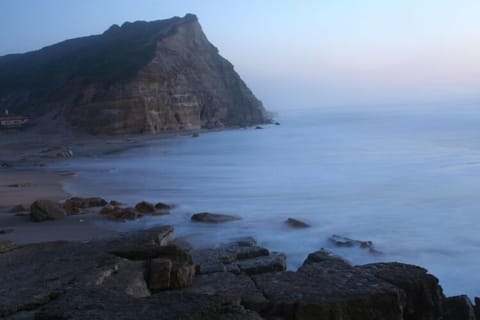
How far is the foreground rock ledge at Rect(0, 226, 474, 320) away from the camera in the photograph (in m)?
4.15

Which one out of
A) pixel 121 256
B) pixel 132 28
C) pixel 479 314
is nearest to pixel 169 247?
pixel 121 256

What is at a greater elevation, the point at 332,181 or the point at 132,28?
the point at 132,28

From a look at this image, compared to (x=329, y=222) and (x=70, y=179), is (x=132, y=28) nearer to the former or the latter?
(x=70, y=179)

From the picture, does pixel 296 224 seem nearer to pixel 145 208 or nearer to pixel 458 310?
pixel 145 208

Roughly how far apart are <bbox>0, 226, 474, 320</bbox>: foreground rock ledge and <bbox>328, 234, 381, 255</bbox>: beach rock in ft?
15.4

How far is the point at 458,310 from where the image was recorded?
18.4 feet

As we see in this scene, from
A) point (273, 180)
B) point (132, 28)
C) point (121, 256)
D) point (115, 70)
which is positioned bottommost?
point (273, 180)

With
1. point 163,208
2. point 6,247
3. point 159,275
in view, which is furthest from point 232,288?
point 163,208

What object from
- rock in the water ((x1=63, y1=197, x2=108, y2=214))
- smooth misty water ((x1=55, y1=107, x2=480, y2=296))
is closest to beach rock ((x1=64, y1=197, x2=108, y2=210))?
rock in the water ((x1=63, y1=197, x2=108, y2=214))

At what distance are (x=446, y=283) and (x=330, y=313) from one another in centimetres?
504

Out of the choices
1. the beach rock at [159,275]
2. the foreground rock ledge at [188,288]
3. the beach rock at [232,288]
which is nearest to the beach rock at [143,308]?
the foreground rock ledge at [188,288]

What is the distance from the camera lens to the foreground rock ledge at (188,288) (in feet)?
13.6

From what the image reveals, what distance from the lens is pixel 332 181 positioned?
21.5 m

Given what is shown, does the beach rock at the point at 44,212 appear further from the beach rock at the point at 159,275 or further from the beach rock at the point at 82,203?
the beach rock at the point at 159,275
